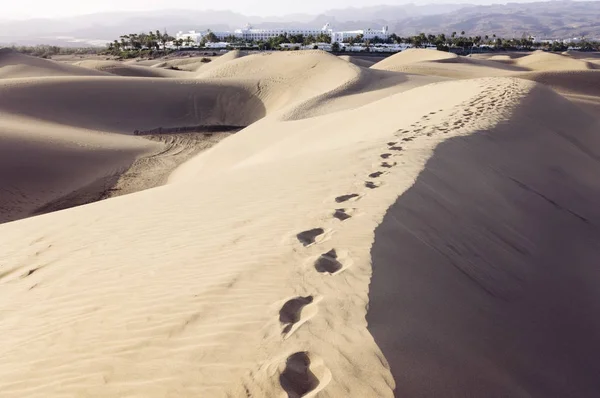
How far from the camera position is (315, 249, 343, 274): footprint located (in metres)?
4.11

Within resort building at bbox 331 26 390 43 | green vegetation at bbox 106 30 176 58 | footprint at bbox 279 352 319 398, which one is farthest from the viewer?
resort building at bbox 331 26 390 43

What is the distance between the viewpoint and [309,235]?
4.95m

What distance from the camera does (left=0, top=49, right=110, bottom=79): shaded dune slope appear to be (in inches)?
1442

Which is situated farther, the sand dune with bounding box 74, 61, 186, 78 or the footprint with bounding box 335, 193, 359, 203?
the sand dune with bounding box 74, 61, 186, 78

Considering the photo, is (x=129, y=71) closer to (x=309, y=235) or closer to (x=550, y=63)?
(x=550, y=63)

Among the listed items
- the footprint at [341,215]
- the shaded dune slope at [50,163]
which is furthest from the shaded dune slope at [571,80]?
the footprint at [341,215]

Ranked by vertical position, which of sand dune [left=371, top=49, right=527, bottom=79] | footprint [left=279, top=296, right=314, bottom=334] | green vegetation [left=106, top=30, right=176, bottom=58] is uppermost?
footprint [left=279, top=296, right=314, bottom=334]

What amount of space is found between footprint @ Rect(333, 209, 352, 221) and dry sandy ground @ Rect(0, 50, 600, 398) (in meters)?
0.02

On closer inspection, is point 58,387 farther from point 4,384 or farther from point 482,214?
point 482,214

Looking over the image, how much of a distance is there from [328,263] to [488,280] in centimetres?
170

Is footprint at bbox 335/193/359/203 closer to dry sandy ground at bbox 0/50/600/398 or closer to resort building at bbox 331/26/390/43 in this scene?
dry sandy ground at bbox 0/50/600/398

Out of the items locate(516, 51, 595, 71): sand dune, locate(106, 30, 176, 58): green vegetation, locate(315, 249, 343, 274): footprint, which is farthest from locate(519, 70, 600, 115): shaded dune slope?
locate(106, 30, 176, 58): green vegetation

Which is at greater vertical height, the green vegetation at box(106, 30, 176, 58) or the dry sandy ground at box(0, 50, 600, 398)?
the dry sandy ground at box(0, 50, 600, 398)

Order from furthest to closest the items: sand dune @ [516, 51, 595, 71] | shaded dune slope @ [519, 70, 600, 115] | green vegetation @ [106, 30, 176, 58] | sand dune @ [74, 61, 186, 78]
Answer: green vegetation @ [106, 30, 176, 58], sand dune @ [74, 61, 186, 78], sand dune @ [516, 51, 595, 71], shaded dune slope @ [519, 70, 600, 115]
